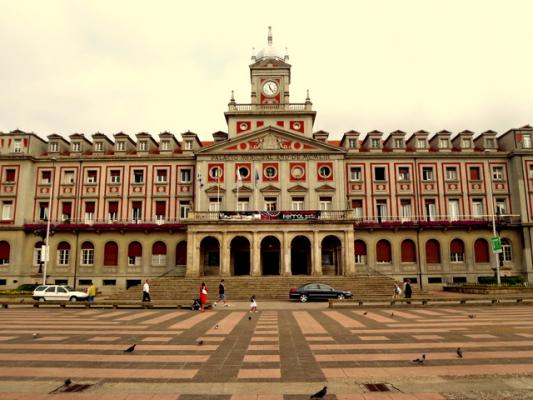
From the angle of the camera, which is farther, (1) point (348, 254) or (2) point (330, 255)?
(2) point (330, 255)

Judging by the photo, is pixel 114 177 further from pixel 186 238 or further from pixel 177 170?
pixel 186 238

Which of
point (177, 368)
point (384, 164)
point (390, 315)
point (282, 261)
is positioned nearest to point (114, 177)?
point (282, 261)

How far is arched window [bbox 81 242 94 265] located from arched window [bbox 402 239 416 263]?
3470 centimetres

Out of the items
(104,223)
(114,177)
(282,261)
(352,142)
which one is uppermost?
(352,142)

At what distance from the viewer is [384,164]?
158ft

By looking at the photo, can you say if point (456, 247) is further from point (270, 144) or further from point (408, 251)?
point (270, 144)

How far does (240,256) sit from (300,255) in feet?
21.8

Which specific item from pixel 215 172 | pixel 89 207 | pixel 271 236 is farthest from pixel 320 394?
pixel 89 207

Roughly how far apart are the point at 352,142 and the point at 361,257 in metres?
13.5

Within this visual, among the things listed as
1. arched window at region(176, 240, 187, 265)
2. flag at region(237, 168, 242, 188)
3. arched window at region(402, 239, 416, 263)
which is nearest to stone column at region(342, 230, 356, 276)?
arched window at region(402, 239, 416, 263)

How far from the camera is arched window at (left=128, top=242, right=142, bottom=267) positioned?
153ft

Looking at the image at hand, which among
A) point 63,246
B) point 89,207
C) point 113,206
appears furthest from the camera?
point 89,207

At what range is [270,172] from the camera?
4653cm

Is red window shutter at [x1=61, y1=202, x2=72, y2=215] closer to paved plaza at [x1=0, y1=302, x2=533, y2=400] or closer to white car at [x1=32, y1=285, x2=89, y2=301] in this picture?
white car at [x1=32, y1=285, x2=89, y2=301]
